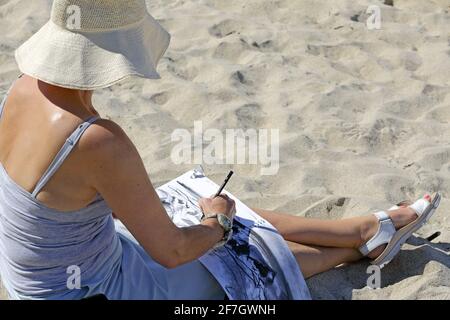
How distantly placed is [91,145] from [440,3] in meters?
3.32

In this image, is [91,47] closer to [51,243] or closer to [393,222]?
[51,243]

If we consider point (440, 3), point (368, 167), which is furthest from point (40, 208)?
point (440, 3)

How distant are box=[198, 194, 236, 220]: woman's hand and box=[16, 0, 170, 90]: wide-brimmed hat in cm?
52

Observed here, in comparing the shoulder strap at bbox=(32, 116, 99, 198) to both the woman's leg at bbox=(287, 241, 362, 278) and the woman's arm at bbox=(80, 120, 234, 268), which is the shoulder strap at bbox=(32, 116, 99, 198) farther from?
the woman's leg at bbox=(287, 241, 362, 278)

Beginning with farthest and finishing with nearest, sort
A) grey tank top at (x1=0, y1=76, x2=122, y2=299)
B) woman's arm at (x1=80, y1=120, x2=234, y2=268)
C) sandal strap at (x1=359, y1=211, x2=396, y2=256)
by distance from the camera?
sandal strap at (x1=359, y1=211, x2=396, y2=256), grey tank top at (x1=0, y1=76, x2=122, y2=299), woman's arm at (x1=80, y1=120, x2=234, y2=268)

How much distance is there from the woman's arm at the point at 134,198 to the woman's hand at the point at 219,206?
0.47ft

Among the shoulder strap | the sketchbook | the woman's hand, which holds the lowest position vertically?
the sketchbook

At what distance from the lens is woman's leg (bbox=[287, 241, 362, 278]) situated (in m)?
2.71

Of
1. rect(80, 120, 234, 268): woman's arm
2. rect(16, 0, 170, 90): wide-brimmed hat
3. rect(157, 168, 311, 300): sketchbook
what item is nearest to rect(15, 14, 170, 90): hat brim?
rect(16, 0, 170, 90): wide-brimmed hat

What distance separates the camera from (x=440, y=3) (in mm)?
4820

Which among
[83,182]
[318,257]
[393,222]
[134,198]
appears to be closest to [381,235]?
[393,222]

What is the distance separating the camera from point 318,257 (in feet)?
9.04

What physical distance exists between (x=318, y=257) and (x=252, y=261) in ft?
1.07
